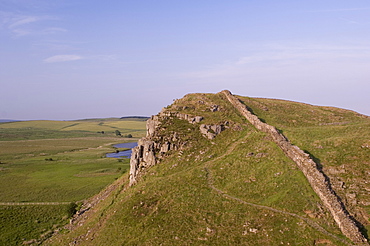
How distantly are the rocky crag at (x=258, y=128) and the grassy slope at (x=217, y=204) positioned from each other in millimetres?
982

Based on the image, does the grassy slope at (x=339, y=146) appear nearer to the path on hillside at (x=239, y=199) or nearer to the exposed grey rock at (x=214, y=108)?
the path on hillside at (x=239, y=199)

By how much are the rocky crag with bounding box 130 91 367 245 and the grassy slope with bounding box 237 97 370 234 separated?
1637mm

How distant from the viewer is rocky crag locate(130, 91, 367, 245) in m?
29.1

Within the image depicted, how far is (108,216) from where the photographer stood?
1547 inches

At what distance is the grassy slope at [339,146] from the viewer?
33156 millimetres

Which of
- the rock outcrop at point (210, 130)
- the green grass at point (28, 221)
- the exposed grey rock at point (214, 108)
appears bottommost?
the green grass at point (28, 221)

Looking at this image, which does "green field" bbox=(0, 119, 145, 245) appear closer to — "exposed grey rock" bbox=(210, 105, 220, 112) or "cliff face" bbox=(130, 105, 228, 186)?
"cliff face" bbox=(130, 105, 228, 186)

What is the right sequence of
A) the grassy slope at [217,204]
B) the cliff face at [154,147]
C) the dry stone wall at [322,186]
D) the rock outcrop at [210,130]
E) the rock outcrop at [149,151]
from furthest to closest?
1. the rock outcrop at [210,130]
2. the cliff face at [154,147]
3. the rock outcrop at [149,151]
4. the grassy slope at [217,204]
5. the dry stone wall at [322,186]

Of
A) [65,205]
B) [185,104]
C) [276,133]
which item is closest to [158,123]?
[185,104]

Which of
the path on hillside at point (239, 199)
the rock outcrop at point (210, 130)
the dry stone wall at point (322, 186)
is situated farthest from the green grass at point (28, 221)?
the dry stone wall at point (322, 186)

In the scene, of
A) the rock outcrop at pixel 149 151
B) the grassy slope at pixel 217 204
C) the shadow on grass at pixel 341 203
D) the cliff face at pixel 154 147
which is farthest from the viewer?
the cliff face at pixel 154 147

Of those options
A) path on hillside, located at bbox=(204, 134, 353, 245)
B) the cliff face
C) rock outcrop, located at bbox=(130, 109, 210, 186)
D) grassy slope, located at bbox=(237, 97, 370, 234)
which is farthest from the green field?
grassy slope, located at bbox=(237, 97, 370, 234)

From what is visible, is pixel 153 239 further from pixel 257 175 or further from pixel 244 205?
pixel 257 175

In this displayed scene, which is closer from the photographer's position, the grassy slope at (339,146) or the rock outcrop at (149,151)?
the grassy slope at (339,146)
